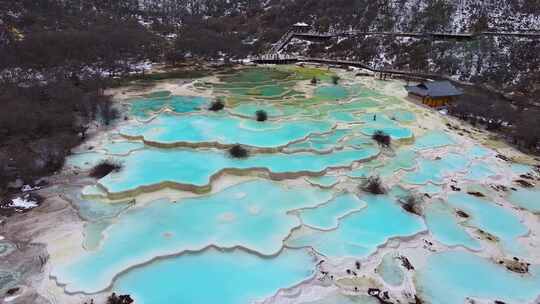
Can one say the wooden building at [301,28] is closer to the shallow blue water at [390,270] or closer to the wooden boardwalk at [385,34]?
the wooden boardwalk at [385,34]

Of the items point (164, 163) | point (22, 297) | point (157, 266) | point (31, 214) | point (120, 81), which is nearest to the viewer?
point (22, 297)

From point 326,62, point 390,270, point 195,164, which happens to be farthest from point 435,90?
point 195,164

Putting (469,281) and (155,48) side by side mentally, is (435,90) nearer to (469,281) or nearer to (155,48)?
(469,281)

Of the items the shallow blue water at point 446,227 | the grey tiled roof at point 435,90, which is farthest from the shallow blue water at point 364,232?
the grey tiled roof at point 435,90

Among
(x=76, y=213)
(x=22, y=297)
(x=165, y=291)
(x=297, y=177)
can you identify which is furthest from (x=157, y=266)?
(x=297, y=177)

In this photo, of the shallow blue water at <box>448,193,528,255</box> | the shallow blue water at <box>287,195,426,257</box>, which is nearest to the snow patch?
the shallow blue water at <box>287,195,426,257</box>

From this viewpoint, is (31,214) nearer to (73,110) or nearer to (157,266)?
(157,266)
